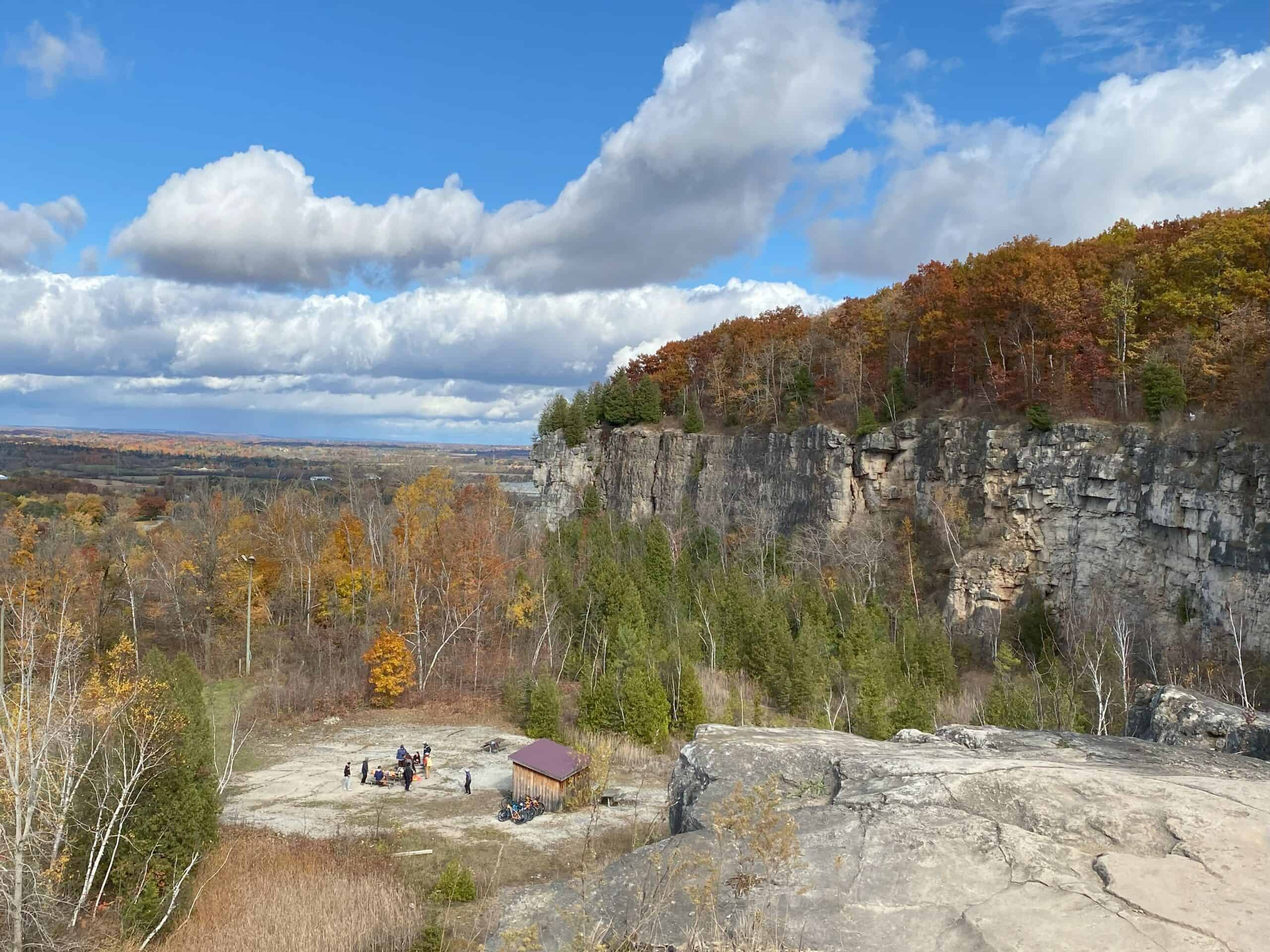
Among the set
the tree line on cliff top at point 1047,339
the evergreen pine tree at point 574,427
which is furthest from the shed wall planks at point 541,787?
the evergreen pine tree at point 574,427

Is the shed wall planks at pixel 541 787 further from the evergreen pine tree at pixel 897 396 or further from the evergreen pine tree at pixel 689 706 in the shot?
the evergreen pine tree at pixel 897 396

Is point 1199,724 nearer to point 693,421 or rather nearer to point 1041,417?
point 1041,417

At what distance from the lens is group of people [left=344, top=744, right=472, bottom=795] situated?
82.5ft

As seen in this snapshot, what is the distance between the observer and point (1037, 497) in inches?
1698

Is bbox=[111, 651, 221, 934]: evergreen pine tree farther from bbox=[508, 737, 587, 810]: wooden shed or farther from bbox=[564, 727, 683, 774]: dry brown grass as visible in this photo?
bbox=[564, 727, 683, 774]: dry brown grass

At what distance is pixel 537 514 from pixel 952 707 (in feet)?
160

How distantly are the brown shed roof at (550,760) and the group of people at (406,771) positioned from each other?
118 inches

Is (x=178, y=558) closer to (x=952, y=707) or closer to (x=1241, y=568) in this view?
(x=952, y=707)

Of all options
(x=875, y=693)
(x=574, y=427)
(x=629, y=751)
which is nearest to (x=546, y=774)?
(x=629, y=751)

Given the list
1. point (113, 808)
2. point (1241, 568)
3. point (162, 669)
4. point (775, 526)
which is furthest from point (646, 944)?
point (775, 526)

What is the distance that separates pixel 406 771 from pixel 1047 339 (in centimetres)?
4218

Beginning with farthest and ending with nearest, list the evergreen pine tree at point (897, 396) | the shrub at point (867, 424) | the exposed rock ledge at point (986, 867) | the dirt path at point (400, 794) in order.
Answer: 1. the evergreen pine tree at point (897, 396)
2. the shrub at point (867, 424)
3. the dirt path at point (400, 794)
4. the exposed rock ledge at point (986, 867)

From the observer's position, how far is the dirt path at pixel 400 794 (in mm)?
21234

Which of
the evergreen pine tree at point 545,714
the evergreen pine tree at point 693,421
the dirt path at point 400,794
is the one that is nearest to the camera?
the dirt path at point 400,794
